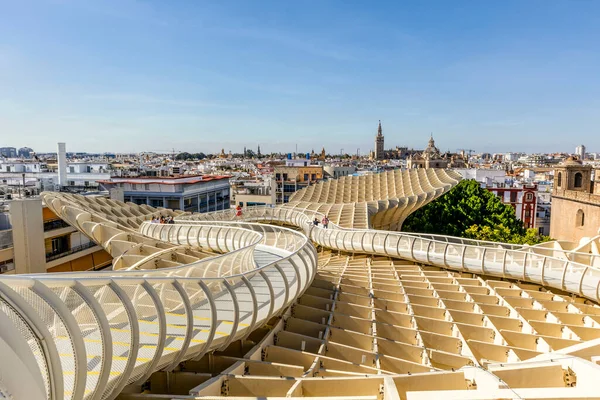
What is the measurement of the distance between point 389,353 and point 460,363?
4.97ft

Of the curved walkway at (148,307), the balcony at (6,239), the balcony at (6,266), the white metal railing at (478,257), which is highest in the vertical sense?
the curved walkway at (148,307)

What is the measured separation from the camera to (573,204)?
143 feet

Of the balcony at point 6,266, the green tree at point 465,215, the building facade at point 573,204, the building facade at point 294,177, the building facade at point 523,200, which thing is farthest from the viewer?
the building facade at point 294,177

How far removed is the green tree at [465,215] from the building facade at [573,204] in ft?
24.2

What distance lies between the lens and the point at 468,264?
15.5 m

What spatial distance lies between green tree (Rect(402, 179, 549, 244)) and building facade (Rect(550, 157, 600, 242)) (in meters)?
7.39

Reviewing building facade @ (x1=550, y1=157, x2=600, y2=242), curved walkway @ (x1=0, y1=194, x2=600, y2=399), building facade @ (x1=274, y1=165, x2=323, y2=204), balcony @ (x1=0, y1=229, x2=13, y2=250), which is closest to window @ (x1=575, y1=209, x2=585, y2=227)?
building facade @ (x1=550, y1=157, x2=600, y2=242)

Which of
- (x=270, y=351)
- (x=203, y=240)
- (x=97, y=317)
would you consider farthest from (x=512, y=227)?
(x=97, y=317)

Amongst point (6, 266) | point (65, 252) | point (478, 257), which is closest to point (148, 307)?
point (478, 257)

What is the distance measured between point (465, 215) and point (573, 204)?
45.6ft

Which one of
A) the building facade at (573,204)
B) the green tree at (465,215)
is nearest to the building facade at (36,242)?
the green tree at (465,215)

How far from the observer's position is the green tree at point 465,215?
37312mm

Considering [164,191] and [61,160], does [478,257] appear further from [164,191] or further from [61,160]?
[61,160]

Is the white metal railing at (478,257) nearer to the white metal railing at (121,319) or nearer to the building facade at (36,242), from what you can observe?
the white metal railing at (121,319)
